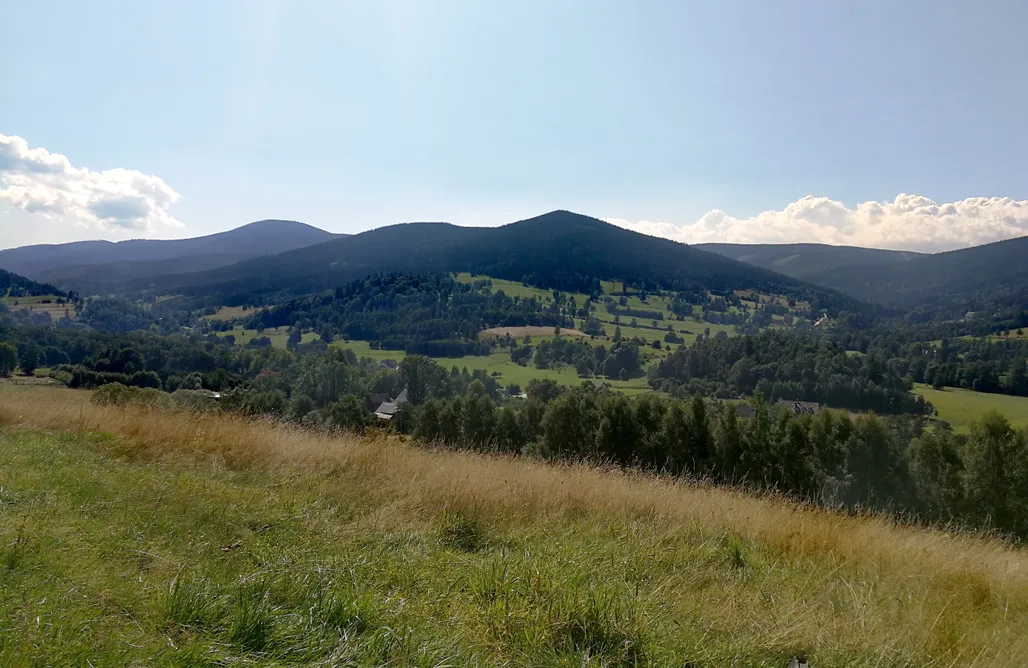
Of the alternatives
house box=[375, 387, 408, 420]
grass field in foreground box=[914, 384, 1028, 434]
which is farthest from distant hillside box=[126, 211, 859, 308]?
house box=[375, 387, 408, 420]

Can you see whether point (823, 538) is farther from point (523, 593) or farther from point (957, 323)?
point (957, 323)

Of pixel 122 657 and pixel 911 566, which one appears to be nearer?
pixel 122 657

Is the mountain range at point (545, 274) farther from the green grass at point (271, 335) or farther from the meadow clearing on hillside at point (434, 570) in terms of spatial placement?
the meadow clearing on hillside at point (434, 570)

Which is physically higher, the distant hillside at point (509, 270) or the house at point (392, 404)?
the distant hillside at point (509, 270)

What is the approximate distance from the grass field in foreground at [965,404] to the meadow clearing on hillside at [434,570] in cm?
5085

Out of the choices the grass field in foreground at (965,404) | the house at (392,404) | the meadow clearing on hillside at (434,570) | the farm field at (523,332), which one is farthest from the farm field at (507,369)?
the meadow clearing on hillside at (434,570)

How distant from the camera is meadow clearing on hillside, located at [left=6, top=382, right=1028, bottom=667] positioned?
2580mm

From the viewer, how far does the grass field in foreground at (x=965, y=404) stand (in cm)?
4653

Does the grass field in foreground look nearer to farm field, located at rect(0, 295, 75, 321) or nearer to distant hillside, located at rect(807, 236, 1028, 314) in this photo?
distant hillside, located at rect(807, 236, 1028, 314)

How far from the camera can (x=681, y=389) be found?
59688 millimetres

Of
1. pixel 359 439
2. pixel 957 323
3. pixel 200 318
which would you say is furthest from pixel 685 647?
pixel 957 323

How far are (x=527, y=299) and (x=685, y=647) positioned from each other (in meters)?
129

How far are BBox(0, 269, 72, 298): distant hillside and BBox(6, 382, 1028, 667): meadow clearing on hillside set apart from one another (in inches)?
4694

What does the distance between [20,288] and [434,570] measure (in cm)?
13034
